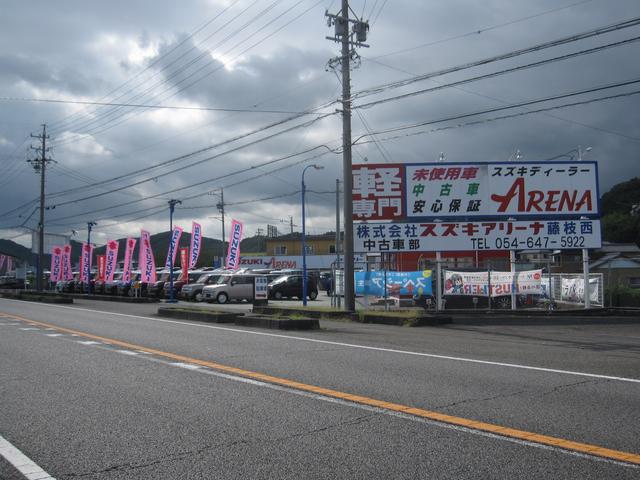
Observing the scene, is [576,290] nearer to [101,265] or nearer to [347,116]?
[347,116]

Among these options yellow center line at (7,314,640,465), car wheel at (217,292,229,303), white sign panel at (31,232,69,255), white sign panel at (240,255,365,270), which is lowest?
yellow center line at (7,314,640,465)

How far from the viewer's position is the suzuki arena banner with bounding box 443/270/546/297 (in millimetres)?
20641

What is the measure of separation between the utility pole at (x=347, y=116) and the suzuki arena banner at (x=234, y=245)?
18.8 m

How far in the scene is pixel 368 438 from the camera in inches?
199

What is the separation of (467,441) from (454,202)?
18.8m

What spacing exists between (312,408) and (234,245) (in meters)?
33.1

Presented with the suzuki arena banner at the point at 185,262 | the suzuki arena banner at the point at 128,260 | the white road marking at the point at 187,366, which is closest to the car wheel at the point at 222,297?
the suzuki arena banner at the point at 185,262

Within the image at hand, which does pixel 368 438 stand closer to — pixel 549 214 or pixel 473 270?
pixel 473 270

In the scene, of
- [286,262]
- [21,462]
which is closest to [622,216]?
[286,262]

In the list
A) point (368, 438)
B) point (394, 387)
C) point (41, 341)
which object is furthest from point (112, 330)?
point (368, 438)

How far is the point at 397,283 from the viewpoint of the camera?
21375 mm

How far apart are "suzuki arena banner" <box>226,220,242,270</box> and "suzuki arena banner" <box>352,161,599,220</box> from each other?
17.1 metres

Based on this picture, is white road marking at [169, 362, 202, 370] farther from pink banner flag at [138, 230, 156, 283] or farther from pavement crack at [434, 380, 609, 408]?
pink banner flag at [138, 230, 156, 283]

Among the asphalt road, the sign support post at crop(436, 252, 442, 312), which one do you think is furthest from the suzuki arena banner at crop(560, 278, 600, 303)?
the asphalt road
